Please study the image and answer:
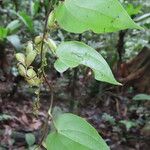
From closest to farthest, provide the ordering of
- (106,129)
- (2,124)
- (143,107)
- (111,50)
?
(2,124) < (106,129) < (143,107) < (111,50)

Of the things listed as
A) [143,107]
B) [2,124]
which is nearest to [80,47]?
[2,124]

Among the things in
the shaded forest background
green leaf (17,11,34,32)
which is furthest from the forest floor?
green leaf (17,11,34,32)

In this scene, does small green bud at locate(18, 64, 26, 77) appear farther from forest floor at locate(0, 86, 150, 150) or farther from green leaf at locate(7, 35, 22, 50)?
green leaf at locate(7, 35, 22, 50)

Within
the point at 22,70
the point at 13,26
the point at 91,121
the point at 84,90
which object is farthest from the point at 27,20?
the point at 22,70

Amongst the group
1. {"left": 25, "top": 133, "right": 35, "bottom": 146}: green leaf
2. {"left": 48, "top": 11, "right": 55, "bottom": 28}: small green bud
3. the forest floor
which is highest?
{"left": 48, "top": 11, "right": 55, "bottom": 28}: small green bud

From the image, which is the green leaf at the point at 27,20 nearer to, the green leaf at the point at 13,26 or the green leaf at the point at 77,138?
the green leaf at the point at 13,26

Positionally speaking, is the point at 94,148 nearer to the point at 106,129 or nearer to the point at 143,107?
the point at 106,129

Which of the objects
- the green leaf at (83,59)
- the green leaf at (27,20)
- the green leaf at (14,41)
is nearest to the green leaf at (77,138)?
the green leaf at (83,59)
